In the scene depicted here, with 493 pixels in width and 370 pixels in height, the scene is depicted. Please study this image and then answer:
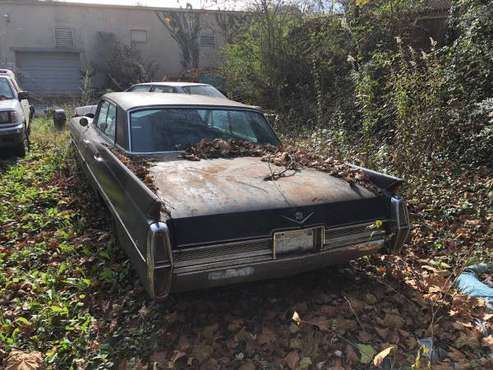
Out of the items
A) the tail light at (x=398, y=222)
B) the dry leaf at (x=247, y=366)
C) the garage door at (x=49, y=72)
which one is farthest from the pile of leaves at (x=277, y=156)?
the garage door at (x=49, y=72)

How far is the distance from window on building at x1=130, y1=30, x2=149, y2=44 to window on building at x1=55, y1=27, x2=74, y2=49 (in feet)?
9.62

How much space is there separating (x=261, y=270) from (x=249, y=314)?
0.45 metres

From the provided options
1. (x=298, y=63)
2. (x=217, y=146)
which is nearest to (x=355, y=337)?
(x=217, y=146)

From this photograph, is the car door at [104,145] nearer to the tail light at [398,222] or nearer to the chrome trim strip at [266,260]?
the chrome trim strip at [266,260]

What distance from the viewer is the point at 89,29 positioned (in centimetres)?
2203

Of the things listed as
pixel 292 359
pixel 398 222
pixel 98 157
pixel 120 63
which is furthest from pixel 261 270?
pixel 120 63

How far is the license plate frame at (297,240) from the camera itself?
300cm

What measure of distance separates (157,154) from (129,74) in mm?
19064

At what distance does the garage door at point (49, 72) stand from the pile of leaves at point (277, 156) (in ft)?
67.4

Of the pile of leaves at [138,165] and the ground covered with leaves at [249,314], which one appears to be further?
the pile of leaves at [138,165]

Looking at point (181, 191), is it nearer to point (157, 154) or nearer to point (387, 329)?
point (157, 154)

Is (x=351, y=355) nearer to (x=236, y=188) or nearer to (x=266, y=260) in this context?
(x=266, y=260)

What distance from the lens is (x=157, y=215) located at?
8.87 feet

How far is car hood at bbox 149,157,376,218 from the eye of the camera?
2953mm
